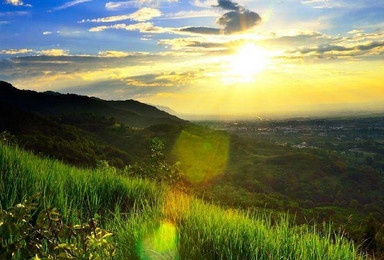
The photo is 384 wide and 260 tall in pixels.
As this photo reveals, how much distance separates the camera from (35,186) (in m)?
8.02

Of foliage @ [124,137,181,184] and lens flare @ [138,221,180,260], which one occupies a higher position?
lens flare @ [138,221,180,260]

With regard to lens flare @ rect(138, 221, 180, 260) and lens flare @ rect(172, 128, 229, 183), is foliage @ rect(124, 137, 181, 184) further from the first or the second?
lens flare @ rect(172, 128, 229, 183)

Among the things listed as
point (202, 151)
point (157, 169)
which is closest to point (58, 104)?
point (202, 151)

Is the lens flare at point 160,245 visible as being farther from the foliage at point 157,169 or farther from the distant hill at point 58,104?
the distant hill at point 58,104

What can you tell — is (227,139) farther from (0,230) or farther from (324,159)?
(0,230)

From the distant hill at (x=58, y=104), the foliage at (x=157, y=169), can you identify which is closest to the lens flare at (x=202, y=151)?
the distant hill at (x=58, y=104)

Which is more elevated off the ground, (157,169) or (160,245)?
(160,245)

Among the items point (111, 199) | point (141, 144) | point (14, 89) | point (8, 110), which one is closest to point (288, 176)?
point (141, 144)

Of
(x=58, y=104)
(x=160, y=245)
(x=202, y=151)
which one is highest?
(x=58, y=104)

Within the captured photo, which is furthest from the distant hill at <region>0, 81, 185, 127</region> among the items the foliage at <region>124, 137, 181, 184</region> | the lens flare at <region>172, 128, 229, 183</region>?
the foliage at <region>124, 137, 181, 184</region>

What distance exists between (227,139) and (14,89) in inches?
3719

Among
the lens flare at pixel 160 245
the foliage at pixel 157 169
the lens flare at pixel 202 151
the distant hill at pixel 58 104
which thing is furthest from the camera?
the distant hill at pixel 58 104

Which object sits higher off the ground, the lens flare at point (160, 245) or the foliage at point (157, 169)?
the lens flare at point (160, 245)

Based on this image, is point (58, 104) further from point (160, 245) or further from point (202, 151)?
point (160, 245)
